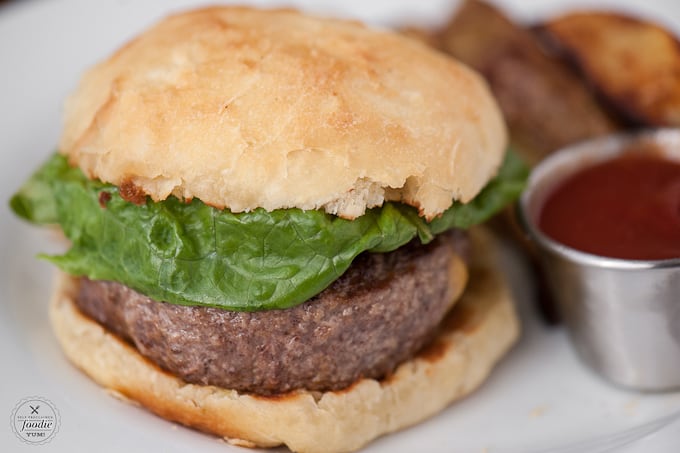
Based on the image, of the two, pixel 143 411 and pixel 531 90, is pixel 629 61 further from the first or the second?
pixel 143 411

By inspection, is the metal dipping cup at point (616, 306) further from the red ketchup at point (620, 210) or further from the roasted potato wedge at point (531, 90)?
the roasted potato wedge at point (531, 90)

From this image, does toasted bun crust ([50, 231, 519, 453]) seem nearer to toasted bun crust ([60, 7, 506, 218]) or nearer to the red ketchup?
the red ketchup

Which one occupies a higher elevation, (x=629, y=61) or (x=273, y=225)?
(x=273, y=225)

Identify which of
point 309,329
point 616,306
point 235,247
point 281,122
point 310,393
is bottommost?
point 616,306

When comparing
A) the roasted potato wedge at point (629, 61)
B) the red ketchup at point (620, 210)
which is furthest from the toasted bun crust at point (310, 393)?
the roasted potato wedge at point (629, 61)

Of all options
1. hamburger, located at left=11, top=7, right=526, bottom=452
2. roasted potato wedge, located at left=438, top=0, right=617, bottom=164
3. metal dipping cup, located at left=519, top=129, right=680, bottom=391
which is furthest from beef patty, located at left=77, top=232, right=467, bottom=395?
roasted potato wedge, located at left=438, top=0, right=617, bottom=164

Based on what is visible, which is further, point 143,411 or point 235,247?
point 143,411

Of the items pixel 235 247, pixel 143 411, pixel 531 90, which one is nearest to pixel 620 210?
pixel 531 90

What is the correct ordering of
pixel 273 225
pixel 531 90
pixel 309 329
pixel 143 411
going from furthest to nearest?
pixel 531 90, pixel 143 411, pixel 309 329, pixel 273 225
